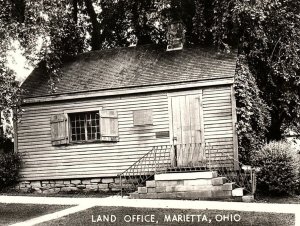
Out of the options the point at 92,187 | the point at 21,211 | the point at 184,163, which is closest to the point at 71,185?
the point at 92,187

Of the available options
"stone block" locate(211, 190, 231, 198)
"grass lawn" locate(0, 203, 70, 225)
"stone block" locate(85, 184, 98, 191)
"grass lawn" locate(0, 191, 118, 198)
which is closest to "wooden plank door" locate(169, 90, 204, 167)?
"stone block" locate(211, 190, 231, 198)

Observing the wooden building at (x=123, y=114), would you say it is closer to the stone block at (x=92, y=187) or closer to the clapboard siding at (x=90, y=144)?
the clapboard siding at (x=90, y=144)

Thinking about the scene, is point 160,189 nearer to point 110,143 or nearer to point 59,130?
point 110,143

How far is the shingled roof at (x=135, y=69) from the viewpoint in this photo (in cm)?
1494

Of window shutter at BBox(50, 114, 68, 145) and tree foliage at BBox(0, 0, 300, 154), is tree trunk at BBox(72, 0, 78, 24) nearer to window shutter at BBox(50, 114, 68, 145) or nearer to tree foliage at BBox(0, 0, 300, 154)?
tree foliage at BBox(0, 0, 300, 154)

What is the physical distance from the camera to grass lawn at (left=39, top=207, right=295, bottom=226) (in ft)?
31.1

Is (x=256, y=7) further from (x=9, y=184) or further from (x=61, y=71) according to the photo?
(x=9, y=184)

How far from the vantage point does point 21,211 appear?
38.6 ft

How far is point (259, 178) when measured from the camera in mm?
13219

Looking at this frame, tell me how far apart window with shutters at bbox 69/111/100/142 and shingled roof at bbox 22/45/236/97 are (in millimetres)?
948

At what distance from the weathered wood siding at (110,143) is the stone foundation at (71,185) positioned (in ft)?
0.71

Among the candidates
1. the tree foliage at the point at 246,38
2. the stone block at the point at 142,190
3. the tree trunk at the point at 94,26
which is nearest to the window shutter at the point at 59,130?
the tree foliage at the point at 246,38

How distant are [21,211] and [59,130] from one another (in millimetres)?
4403

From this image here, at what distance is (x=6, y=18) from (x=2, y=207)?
8146mm
